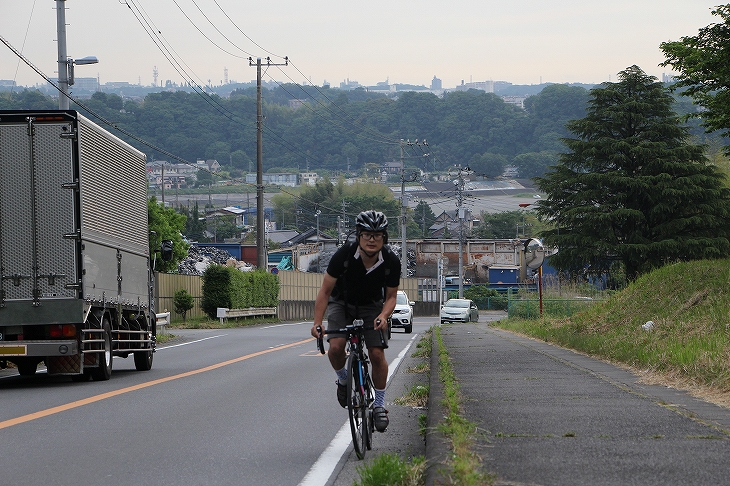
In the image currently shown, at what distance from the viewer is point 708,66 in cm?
2161

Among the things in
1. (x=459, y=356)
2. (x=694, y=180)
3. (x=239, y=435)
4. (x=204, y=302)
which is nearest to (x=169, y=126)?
(x=204, y=302)

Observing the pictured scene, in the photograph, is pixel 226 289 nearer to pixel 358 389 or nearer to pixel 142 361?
pixel 142 361

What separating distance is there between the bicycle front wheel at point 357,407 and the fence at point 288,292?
32.3 meters

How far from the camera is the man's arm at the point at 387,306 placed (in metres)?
7.80

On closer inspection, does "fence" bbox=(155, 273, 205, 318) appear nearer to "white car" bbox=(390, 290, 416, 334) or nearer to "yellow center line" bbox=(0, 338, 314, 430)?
"white car" bbox=(390, 290, 416, 334)

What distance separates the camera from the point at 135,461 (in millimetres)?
7805

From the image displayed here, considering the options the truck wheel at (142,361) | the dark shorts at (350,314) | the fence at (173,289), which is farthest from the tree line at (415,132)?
the dark shorts at (350,314)

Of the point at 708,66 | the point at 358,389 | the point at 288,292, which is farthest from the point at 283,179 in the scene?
the point at 358,389

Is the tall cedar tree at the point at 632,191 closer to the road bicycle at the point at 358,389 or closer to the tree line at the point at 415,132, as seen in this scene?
the road bicycle at the point at 358,389

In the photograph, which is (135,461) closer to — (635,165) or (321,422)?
(321,422)

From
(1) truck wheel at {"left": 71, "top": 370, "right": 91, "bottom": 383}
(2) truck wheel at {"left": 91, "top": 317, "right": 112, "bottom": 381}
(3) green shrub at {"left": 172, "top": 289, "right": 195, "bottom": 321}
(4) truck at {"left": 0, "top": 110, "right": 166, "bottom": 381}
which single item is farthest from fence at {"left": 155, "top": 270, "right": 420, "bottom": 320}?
(4) truck at {"left": 0, "top": 110, "right": 166, "bottom": 381}

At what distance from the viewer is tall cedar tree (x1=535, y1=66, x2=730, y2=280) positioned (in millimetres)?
44781

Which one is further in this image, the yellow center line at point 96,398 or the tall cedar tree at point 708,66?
the tall cedar tree at point 708,66

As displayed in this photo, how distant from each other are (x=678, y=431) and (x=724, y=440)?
52 centimetres
